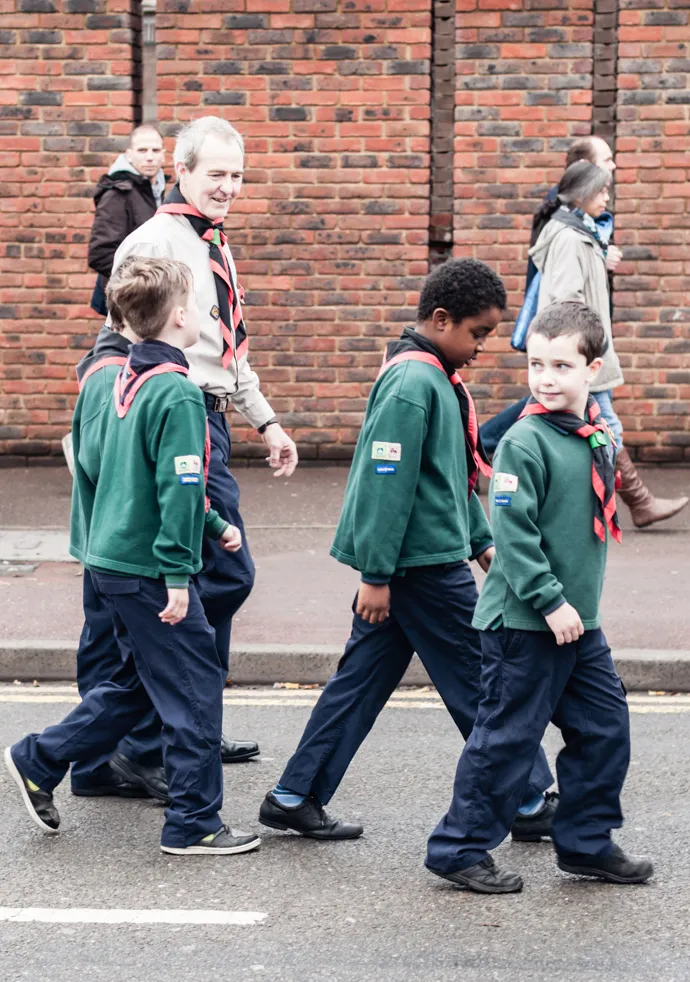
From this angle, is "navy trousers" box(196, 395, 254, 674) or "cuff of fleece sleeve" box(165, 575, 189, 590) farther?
"navy trousers" box(196, 395, 254, 674)

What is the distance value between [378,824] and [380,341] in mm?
5844

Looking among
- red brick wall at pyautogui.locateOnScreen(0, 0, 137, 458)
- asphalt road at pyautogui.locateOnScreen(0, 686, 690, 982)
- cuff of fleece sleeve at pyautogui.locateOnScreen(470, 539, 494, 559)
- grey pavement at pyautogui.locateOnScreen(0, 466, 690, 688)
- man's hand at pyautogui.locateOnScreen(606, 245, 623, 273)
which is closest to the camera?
asphalt road at pyautogui.locateOnScreen(0, 686, 690, 982)

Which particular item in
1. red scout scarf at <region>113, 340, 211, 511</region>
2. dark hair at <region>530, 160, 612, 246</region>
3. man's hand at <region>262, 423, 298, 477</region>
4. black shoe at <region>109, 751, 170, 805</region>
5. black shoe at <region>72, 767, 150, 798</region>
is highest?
dark hair at <region>530, 160, 612, 246</region>

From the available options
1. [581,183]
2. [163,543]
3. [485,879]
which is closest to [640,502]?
[581,183]

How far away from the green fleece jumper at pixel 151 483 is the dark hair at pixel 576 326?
98 cm

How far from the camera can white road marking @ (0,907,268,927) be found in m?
4.11

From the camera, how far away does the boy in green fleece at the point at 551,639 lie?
4.13 meters

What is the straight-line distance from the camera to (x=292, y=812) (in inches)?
185

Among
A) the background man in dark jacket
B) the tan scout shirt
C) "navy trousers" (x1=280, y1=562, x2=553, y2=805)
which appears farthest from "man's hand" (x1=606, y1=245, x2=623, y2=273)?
"navy trousers" (x1=280, y1=562, x2=553, y2=805)

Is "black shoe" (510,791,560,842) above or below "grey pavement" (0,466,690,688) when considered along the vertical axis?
above

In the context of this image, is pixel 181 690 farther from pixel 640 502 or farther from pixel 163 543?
pixel 640 502

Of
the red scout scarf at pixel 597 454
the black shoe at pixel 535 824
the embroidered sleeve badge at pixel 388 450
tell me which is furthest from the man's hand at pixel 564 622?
the black shoe at pixel 535 824

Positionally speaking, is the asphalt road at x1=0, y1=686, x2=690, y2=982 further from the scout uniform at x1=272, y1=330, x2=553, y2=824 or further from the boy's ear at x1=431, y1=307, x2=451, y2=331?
the boy's ear at x1=431, y1=307, x2=451, y2=331

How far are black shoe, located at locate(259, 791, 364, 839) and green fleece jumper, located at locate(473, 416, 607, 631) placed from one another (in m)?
0.89
